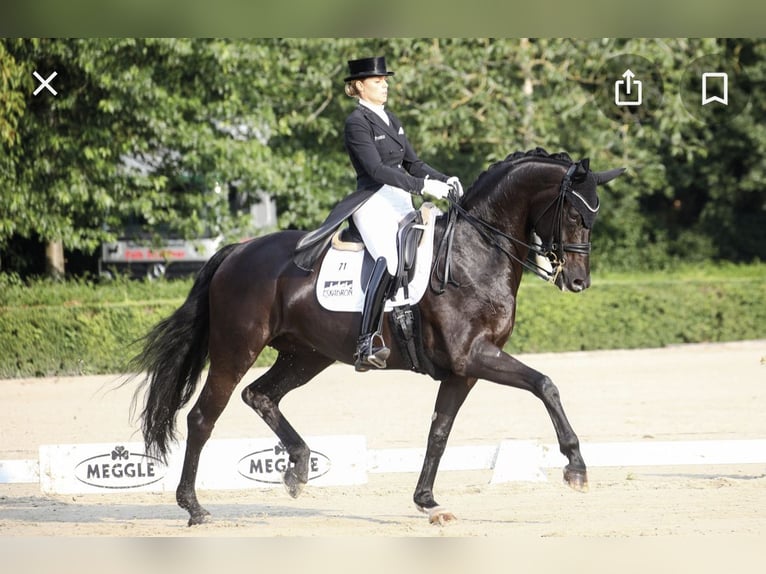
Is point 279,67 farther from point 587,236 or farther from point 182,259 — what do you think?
point 587,236

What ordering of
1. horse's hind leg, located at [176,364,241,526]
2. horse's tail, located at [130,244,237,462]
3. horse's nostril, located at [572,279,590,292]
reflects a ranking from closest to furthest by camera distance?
horse's nostril, located at [572,279,590,292], horse's hind leg, located at [176,364,241,526], horse's tail, located at [130,244,237,462]

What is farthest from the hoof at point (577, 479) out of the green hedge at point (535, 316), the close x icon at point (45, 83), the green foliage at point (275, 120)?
the close x icon at point (45, 83)

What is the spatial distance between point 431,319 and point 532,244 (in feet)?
2.34

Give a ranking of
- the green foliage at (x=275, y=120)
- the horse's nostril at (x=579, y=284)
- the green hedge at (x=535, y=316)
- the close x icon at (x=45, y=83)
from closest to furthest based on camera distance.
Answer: the horse's nostril at (x=579, y=284) < the green hedge at (x=535, y=316) < the close x icon at (x=45, y=83) < the green foliage at (x=275, y=120)

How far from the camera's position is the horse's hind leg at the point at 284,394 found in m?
6.86

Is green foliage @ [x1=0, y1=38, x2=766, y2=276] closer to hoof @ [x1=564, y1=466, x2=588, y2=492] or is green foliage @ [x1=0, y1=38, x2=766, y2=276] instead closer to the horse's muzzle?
the horse's muzzle

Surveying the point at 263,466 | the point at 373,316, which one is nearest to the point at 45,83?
the point at 263,466

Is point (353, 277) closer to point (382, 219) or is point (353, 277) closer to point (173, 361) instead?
point (382, 219)

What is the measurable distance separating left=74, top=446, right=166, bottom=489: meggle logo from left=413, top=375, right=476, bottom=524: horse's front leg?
197 centimetres

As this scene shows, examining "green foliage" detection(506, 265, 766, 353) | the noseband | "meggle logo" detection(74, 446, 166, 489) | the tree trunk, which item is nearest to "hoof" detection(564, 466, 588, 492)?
the noseband

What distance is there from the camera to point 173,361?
23.4ft

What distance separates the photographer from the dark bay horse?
6.04 metres

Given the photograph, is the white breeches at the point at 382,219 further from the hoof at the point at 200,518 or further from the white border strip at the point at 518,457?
the hoof at the point at 200,518

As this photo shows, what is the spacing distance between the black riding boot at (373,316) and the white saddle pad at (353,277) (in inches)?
2.7
